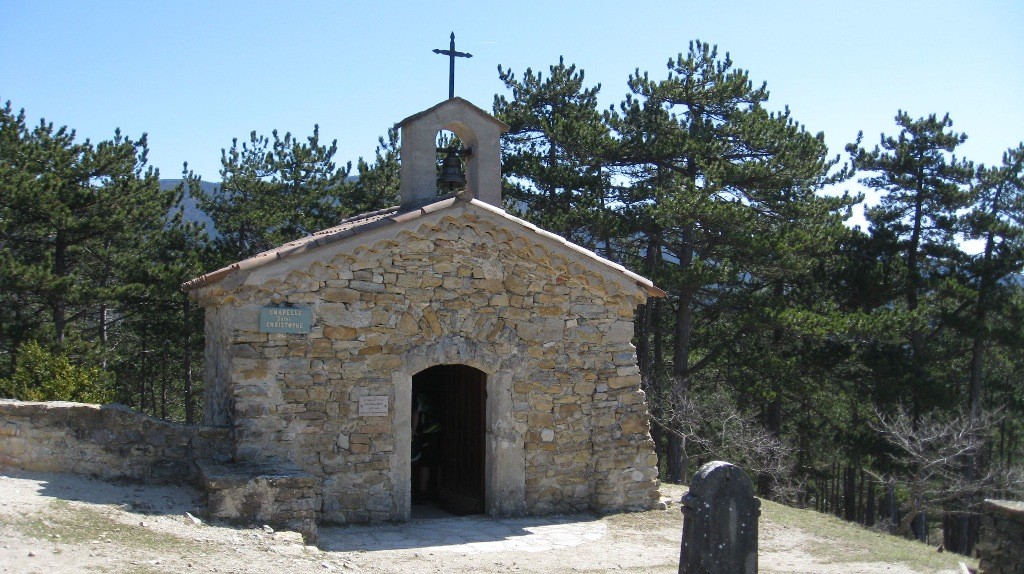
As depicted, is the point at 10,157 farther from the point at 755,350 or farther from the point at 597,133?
the point at 755,350

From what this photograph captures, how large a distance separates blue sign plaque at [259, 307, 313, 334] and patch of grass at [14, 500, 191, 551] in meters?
2.58

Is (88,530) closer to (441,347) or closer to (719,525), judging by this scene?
(441,347)

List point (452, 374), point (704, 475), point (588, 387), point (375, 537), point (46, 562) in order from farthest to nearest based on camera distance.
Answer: point (452, 374), point (588, 387), point (375, 537), point (704, 475), point (46, 562)

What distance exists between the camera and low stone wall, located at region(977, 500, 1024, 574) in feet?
21.9

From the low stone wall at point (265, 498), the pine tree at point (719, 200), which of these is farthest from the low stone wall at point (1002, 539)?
the pine tree at point (719, 200)

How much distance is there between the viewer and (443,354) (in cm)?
1032

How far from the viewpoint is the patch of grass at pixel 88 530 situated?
6895mm

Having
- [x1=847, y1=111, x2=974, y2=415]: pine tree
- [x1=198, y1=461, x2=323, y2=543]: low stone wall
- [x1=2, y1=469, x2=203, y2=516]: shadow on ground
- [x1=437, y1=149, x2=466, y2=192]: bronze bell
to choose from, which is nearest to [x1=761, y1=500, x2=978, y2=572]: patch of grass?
[x1=198, y1=461, x2=323, y2=543]: low stone wall

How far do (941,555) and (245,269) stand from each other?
8482 millimetres

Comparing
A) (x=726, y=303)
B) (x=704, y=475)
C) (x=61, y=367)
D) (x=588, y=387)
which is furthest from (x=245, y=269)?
(x=726, y=303)

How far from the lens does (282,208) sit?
2131cm

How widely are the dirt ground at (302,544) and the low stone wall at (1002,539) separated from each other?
6.15 ft

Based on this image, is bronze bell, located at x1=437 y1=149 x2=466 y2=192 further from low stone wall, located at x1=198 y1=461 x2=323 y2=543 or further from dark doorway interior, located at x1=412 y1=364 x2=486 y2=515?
low stone wall, located at x1=198 y1=461 x2=323 y2=543

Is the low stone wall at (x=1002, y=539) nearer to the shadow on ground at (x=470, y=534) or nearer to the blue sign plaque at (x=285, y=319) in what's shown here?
the shadow on ground at (x=470, y=534)
